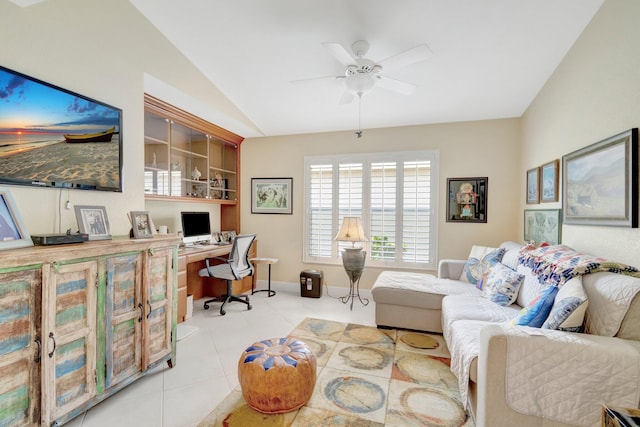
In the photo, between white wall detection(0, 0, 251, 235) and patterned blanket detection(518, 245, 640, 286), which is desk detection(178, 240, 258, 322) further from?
patterned blanket detection(518, 245, 640, 286)

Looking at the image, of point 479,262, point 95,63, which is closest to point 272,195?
point 95,63

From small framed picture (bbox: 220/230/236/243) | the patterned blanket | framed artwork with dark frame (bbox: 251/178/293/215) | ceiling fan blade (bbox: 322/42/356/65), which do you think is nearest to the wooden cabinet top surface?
ceiling fan blade (bbox: 322/42/356/65)

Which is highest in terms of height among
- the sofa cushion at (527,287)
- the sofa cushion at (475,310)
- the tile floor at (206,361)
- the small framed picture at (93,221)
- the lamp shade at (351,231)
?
the small framed picture at (93,221)

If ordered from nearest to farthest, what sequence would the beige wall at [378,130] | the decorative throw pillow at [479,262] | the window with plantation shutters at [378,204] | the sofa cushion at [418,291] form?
the beige wall at [378,130], the sofa cushion at [418,291], the decorative throw pillow at [479,262], the window with plantation shutters at [378,204]

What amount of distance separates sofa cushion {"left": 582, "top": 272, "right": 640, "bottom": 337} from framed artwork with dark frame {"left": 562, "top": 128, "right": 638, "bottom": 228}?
0.42 metres

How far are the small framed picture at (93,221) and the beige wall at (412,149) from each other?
9.13ft

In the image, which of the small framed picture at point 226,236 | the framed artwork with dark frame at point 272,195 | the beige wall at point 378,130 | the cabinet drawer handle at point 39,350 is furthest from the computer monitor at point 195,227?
the cabinet drawer handle at point 39,350

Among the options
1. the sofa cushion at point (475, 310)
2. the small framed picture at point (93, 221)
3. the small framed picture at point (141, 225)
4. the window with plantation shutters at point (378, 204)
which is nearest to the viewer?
the small framed picture at point (93, 221)

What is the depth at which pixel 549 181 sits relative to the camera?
293cm

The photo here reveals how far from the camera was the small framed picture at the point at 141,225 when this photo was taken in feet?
7.50

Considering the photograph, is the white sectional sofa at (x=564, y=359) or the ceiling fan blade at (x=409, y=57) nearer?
the white sectional sofa at (x=564, y=359)

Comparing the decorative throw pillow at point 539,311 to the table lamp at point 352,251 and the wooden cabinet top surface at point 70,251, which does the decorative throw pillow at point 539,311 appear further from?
the wooden cabinet top surface at point 70,251

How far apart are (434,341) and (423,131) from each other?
274cm

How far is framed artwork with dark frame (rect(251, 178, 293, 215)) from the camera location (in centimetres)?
476
